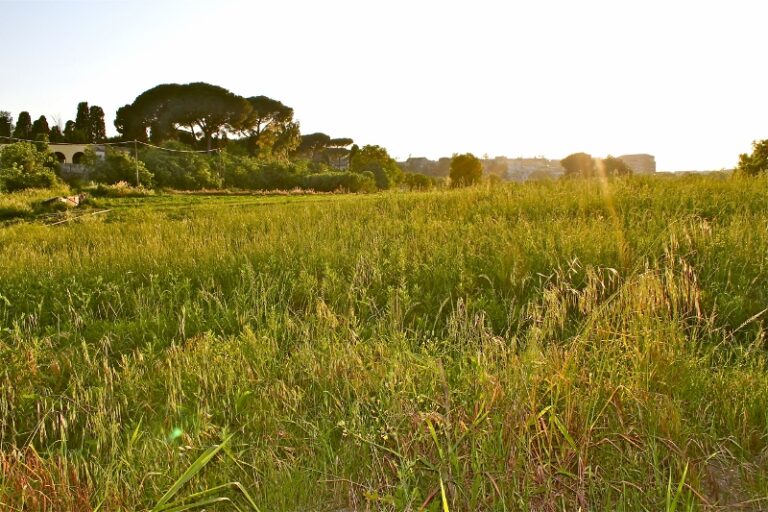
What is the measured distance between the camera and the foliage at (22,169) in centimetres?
2072

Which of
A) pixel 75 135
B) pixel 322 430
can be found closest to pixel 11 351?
pixel 322 430

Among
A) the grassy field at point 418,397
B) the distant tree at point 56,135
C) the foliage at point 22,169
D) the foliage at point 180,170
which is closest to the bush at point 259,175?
the foliage at point 180,170

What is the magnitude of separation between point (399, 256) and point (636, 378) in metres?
2.92

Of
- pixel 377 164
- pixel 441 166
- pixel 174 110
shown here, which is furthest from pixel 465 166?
pixel 441 166

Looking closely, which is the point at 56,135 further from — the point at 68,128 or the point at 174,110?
the point at 174,110

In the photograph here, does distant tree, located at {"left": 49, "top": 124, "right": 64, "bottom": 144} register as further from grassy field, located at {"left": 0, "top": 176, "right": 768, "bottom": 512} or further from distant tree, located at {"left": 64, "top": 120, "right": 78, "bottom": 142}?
grassy field, located at {"left": 0, "top": 176, "right": 768, "bottom": 512}

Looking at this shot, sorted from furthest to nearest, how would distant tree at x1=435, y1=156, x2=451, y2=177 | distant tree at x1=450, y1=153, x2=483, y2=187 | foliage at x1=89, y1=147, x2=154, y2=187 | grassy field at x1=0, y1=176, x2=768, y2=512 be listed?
distant tree at x1=435, y1=156, x2=451, y2=177
distant tree at x1=450, y1=153, x2=483, y2=187
foliage at x1=89, y1=147, x2=154, y2=187
grassy field at x1=0, y1=176, x2=768, y2=512

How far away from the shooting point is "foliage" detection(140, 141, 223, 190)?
28.3m

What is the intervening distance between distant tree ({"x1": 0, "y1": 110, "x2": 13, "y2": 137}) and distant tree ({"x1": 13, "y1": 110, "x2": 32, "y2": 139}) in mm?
463

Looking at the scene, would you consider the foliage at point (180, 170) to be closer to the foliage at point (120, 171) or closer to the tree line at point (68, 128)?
the foliage at point (120, 171)

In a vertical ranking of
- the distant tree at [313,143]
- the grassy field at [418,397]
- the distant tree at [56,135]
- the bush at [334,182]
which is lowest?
the grassy field at [418,397]

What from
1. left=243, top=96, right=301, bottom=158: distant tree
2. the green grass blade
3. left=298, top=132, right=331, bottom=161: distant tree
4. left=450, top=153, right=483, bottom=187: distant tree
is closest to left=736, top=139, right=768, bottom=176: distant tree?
the green grass blade

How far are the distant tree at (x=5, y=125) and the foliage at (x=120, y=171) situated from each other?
1942cm

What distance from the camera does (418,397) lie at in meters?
2.10
